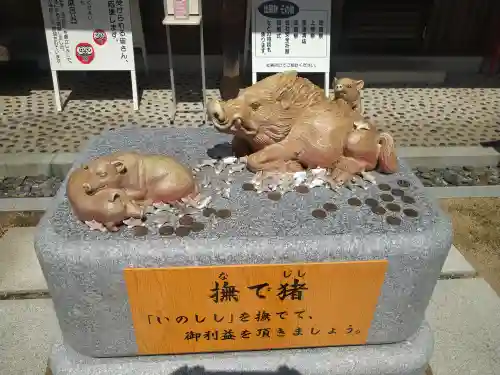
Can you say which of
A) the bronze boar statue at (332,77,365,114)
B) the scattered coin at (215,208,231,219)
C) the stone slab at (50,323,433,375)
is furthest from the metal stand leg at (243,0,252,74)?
the stone slab at (50,323,433,375)

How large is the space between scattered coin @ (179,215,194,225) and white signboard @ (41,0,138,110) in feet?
12.4

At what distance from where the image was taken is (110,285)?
6.57 feet

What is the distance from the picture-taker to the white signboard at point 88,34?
514 centimetres

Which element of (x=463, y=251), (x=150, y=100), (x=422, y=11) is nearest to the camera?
(x=463, y=251)

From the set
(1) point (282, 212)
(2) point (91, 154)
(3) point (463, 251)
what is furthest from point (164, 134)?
(3) point (463, 251)

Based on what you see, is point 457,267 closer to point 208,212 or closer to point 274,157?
point 274,157

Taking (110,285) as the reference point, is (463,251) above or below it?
below

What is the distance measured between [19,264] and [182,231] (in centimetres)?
190

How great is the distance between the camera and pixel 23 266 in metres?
3.28

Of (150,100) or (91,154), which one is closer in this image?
(91,154)

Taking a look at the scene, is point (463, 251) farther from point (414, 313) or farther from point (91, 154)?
point (91, 154)

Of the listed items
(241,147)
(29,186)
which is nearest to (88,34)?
(29,186)

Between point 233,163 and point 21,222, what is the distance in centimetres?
219

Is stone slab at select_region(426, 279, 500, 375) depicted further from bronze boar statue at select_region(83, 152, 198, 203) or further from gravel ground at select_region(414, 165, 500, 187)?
bronze boar statue at select_region(83, 152, 198, 203)
